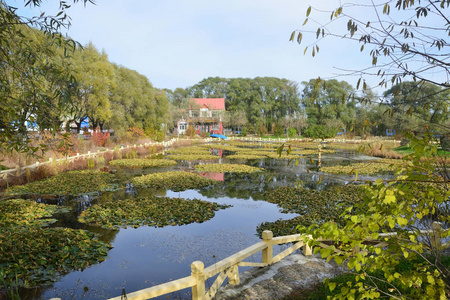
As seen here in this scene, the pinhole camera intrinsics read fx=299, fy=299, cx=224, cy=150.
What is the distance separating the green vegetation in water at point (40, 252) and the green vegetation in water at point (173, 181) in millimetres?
7249

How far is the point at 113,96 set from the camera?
3506 cm

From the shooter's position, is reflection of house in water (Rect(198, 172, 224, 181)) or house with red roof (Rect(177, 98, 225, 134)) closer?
reflection of house in water (Rect(198, 172, 224, 181))

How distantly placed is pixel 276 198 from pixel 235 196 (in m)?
2.01

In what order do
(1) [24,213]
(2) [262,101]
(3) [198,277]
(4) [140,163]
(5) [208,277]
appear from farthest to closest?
1. (2) [262,101]
2. (4) [140,163]
3. (1) [24,213]
4. (5) [208,277]
5. (3) [198,277]

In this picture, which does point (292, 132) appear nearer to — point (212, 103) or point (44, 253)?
point (212, 103)

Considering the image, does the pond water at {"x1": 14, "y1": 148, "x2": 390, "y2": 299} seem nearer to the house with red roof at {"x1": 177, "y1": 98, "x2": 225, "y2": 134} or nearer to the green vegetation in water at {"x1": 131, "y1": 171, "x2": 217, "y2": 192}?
the green vegetation in water at {"x1": 131, "y1": 171, "x2": 217, "y2": 192}

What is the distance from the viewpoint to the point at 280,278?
584cm

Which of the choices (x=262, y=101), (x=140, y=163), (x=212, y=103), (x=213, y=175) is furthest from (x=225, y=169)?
(x=262, y=101)

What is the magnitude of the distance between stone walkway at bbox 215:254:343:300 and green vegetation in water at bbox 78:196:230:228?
4786mm

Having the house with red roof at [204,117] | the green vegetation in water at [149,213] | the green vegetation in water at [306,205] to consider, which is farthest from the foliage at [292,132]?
the green vegetation in water at [149,213]

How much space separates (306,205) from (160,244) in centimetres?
659

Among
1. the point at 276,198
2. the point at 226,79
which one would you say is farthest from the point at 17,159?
the point at 226,79

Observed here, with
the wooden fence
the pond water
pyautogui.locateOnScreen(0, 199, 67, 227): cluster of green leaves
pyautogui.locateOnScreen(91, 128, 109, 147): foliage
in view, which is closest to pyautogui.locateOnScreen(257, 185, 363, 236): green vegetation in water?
the pond water

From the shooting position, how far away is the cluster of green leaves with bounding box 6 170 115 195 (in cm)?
1364
